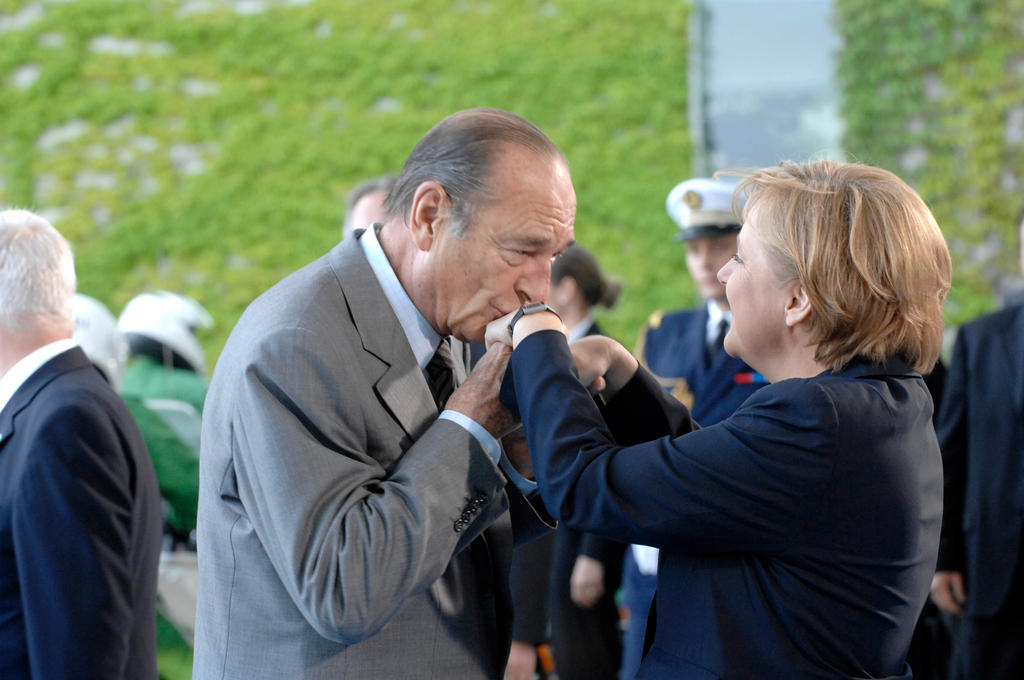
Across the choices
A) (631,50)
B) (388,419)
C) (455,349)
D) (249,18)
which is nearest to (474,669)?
(388,419)

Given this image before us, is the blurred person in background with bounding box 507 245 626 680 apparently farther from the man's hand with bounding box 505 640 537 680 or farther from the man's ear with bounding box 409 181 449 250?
the man's ear with bounding box 409 181 449 250

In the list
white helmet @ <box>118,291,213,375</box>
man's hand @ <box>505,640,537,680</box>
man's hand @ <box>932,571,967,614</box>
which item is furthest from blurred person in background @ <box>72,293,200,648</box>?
man's hand @ <box>932,571,967,614</box>

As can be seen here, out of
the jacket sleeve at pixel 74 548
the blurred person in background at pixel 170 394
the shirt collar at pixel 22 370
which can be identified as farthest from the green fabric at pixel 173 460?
the jacket sleeve at pixel 74 548

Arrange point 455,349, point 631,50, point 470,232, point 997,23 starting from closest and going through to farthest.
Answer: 1. point 470,232
2. point 455,349
3. point 997,23
4. point 631,50

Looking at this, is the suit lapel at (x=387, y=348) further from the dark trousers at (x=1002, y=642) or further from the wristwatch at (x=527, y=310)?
the dark trousers at (x=1002, y=642)

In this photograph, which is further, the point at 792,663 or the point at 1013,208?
the point at 1013,208

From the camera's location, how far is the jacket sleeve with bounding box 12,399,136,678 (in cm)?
178

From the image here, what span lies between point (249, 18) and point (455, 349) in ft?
21.2

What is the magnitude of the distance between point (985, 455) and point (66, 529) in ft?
8.58

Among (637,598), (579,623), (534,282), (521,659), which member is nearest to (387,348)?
(534,282)

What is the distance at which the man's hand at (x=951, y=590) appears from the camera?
3.18m

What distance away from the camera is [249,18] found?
24.2 feet

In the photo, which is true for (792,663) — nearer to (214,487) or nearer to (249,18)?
(214,487)

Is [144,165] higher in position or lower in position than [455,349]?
lower
